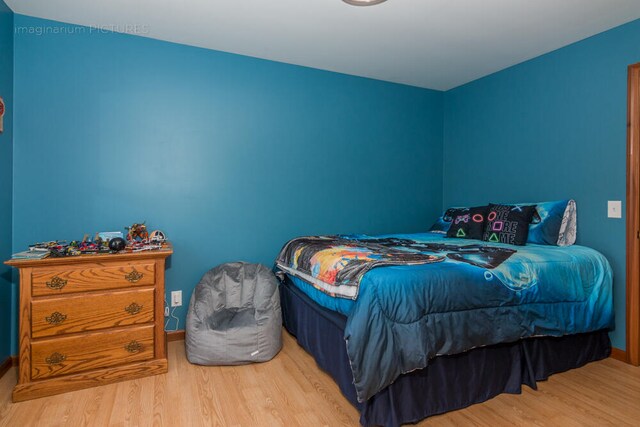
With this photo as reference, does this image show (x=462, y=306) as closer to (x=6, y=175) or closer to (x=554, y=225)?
(x=554, y=225)

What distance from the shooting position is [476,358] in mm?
1936

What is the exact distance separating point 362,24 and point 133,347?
273cm

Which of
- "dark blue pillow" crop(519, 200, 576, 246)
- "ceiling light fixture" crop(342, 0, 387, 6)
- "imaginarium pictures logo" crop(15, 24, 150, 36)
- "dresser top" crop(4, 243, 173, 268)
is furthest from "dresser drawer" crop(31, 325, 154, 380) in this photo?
"dark blue pillow" crop(519, 200, 576, 246)

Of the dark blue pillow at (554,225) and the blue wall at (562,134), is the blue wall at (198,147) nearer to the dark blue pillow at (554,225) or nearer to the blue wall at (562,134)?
the blue wall at (562,134)

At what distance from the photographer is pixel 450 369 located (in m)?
1.87

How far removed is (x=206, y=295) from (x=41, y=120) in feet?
5.65

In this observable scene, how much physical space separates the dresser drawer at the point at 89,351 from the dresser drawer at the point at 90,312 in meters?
0.05

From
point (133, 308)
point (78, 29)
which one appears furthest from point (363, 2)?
point (133, 308)

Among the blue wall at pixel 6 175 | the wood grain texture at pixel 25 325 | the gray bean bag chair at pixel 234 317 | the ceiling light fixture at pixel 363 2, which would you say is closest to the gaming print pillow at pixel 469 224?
the gray bean bag chair at pixel 234 317

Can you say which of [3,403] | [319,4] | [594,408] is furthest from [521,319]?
[3,403]

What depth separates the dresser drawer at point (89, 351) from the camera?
2.02 meters

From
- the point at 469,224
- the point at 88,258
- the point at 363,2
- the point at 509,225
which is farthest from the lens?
the point at 469,224

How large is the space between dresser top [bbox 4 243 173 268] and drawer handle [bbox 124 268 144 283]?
9cm

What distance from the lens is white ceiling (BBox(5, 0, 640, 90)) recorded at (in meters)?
2.31
